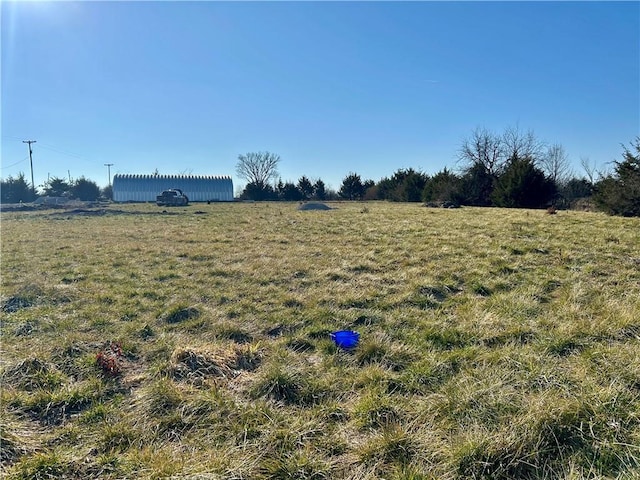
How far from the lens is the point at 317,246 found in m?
9.63

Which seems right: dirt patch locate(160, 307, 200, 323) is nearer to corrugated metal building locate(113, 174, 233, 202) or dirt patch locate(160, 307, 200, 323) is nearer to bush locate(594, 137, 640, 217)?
bush locate(594, 137, 640, 217)

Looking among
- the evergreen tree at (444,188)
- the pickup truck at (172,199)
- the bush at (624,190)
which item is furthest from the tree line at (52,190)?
the bush at (624,190)

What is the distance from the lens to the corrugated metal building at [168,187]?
5925 centimetres

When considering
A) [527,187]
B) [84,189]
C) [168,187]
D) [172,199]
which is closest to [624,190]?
[527,187]

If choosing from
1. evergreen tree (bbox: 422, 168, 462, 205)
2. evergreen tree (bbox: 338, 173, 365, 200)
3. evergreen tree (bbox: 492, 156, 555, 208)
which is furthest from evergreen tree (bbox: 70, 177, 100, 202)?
evergreen tree (bbox: 492, 156, 555, 208)

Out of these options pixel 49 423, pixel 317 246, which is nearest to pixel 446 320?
pixel 49 423

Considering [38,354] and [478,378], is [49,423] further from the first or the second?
[478,378]

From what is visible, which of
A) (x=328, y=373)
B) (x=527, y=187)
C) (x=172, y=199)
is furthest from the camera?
(x=172, y=199)

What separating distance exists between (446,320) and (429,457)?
2.32 m

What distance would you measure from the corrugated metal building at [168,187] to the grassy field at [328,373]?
5774 cm

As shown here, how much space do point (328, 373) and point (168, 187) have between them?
6497 centimetres

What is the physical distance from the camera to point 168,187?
62.0 meters

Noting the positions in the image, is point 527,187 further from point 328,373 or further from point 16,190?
point 16,190

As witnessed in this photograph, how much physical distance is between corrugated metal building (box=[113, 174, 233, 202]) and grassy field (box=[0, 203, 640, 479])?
57.7m
